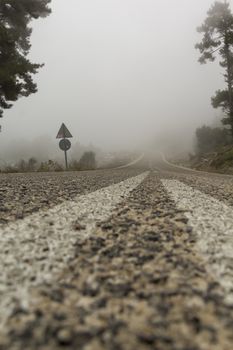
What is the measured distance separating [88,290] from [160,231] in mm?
1024

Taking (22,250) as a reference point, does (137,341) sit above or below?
below

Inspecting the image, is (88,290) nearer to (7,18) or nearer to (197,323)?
(197,323)

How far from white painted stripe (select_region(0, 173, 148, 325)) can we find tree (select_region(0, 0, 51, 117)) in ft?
44.3

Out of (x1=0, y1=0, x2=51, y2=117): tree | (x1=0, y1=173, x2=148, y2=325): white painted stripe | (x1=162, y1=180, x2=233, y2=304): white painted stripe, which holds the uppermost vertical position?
(x1=0, y1=0, x2=51, y2=117): tree

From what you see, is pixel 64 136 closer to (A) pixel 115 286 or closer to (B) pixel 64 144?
(B) pixel 64 144

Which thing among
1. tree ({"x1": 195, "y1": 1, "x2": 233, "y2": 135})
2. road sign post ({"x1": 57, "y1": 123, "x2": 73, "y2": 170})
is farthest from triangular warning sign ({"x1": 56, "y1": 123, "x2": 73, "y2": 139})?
tree ({"x1": 195, "y1": 1, "x2": 233, "y2": 135})

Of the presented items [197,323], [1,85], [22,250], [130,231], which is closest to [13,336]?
[197,323]

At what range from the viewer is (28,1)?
16.8 meters

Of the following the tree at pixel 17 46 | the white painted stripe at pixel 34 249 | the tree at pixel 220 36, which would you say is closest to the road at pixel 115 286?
the white painted stripe at pixel 34 249

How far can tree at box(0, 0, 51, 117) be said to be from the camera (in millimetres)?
14562

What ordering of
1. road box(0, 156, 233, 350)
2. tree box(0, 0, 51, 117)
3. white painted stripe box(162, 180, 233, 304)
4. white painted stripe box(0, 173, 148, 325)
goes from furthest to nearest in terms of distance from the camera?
tree box(0, 0, 51, 117)
white painted stripe box(162, 180, 233, 304)
white painted stripe box(0, 173, 148, 325)
road box(0, 156, 233, 350)

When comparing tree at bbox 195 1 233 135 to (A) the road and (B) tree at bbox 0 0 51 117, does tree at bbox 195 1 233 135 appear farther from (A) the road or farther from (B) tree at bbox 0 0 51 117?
(A) the road

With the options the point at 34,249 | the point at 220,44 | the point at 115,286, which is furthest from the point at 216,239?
the point at 220,44

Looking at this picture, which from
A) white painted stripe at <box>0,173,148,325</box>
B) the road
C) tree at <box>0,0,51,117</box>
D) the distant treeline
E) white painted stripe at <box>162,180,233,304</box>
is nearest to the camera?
the road
